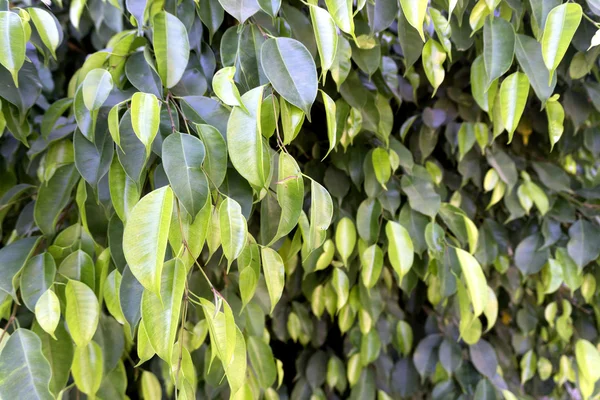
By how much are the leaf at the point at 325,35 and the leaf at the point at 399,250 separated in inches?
10.1

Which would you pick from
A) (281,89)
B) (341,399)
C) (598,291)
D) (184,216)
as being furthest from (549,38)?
(341,399)

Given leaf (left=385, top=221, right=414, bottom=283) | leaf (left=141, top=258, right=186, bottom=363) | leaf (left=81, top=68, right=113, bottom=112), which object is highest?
leaf (left=81, top=68, right=113, bottom=112)

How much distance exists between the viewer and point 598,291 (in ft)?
2.55

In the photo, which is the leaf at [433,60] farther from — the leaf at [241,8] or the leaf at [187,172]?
the leaf at [187,172]

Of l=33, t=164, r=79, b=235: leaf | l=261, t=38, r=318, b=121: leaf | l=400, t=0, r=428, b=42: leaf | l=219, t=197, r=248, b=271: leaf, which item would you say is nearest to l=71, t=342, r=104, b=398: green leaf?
l=33, t=164, r=79, b=235: leaf

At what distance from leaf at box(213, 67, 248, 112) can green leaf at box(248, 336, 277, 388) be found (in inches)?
14.1

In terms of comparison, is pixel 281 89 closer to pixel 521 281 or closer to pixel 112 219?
pixel 112 219

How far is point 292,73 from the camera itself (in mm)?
385

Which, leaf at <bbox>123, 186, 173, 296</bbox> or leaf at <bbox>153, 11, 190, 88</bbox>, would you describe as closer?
leaf at <bbox>123, 186, 173, 296</bbox>

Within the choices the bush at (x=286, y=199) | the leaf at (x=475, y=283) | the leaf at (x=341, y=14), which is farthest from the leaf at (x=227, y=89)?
the leaf at (x=475, y=283)

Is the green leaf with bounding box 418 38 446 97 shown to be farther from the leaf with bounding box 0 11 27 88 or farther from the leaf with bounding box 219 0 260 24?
the leaf with bounding box 0 11 27 88

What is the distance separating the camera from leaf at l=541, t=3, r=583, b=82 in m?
0.42

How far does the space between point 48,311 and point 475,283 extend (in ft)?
1.46

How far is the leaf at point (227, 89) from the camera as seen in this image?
343mm
